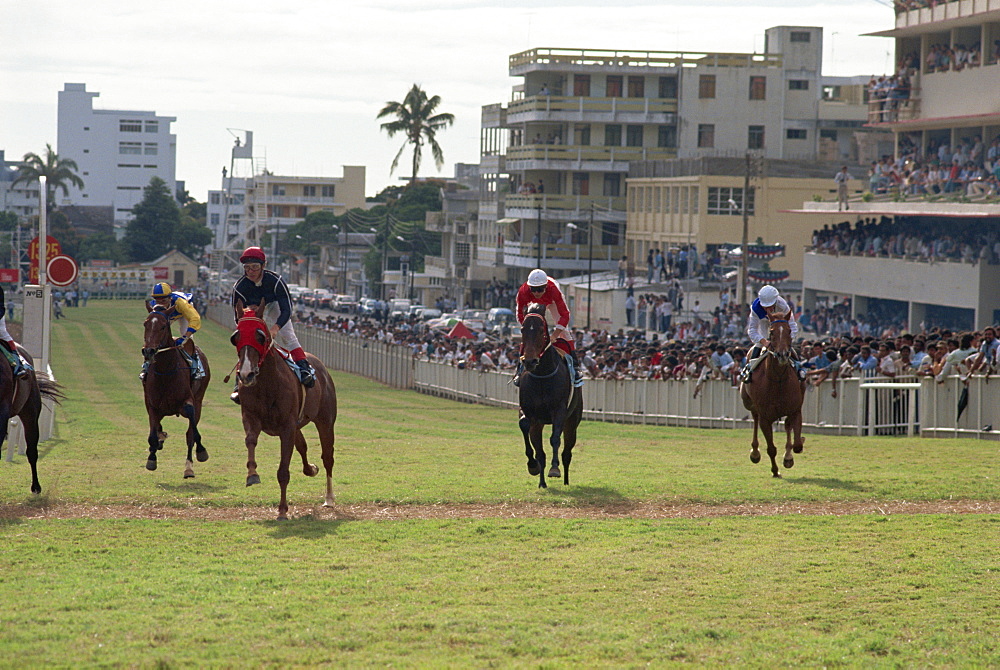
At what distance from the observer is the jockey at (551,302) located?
14125 mm

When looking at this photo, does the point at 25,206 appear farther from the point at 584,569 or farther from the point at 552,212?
the point at 584,569

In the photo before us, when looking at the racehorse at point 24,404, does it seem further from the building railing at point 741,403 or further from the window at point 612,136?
the window at point 612,136

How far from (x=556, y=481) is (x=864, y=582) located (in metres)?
A: 5.55

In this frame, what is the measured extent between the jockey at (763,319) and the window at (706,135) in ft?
217

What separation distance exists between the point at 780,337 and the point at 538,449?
304 cm

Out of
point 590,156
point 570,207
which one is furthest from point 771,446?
point 590,156

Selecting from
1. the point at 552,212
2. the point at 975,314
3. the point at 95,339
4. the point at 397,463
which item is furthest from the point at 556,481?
the point at 552,212

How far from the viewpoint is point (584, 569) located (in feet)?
33.2

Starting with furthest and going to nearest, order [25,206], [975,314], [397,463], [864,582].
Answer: [25,206]
[975,314]
[397,463]
[864,582]

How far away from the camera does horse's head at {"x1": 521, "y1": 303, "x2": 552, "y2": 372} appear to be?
13555 millimetres

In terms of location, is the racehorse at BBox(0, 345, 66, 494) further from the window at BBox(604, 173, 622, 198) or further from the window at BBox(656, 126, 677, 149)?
the window at BBox(656, 126, 677, 149)

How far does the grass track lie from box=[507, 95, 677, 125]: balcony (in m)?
63.9

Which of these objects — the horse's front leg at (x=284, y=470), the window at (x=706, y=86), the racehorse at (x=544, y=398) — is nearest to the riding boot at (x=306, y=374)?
the horse's front leg at (x=284, y=470)

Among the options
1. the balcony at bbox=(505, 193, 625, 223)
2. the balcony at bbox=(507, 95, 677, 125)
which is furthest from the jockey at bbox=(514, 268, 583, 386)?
the balcony at bbox=(507, 95, 677, 125)
